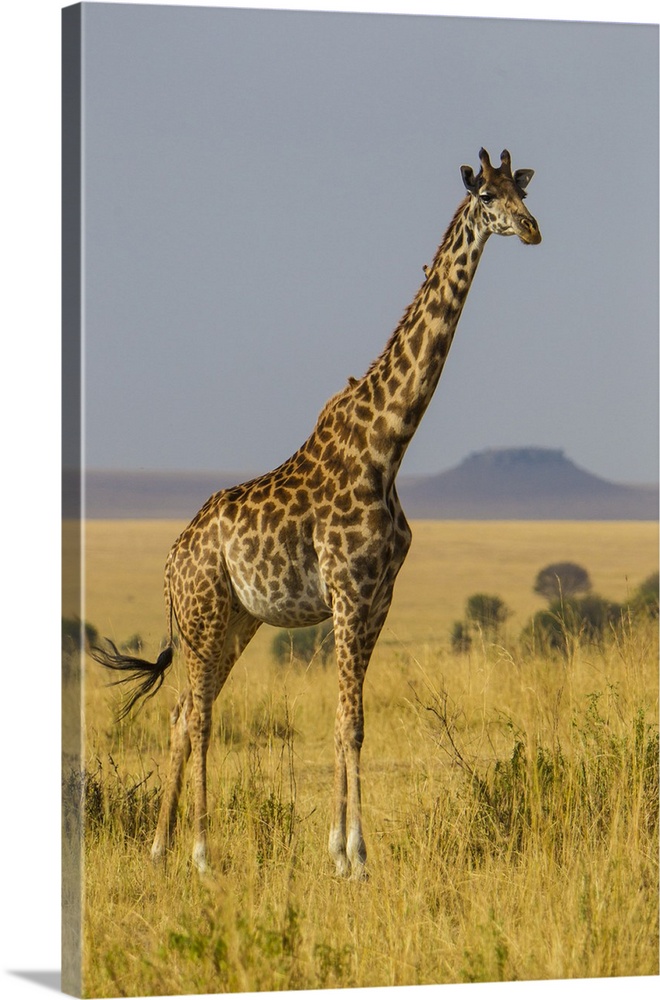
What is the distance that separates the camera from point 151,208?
8164mm

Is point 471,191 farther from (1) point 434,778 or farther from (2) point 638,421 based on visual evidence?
(1) point 434,778

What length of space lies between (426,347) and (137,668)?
84.9 inches

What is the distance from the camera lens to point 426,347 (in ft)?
28.1

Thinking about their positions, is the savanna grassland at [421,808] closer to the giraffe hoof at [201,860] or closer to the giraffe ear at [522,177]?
the giraffe hoof at [201,860]

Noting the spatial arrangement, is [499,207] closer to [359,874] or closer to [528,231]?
[528,231]

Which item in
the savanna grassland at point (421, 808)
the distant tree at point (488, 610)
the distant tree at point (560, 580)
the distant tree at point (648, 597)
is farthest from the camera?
the distant tree at point (488, 610)

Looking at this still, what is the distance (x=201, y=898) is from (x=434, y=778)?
1484mm

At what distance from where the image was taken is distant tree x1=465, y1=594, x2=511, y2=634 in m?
9.84

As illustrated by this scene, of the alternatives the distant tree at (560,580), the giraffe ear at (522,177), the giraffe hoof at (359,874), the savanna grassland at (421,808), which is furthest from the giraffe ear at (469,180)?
the giraffe hoof at (359,874)

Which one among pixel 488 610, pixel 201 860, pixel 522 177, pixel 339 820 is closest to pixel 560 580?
pixel 488 610

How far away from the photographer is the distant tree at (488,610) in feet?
32.3

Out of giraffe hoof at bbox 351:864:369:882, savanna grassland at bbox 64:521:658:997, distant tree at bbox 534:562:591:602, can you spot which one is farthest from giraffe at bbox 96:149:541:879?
distant tree at bbox 534:562:591:602

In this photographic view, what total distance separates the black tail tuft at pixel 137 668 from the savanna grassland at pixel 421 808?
10 cm

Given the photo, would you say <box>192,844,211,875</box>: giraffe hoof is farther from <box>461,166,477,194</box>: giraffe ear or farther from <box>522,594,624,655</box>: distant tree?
<box>461,166,477,194</box>: giraffe ear
